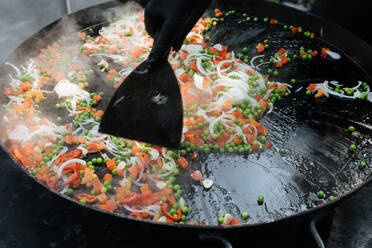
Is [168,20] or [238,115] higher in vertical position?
[168,20]

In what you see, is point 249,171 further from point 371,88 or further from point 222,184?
point 371,88

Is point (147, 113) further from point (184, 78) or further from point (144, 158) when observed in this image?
point (184, 78)

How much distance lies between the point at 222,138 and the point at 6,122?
1880 mm

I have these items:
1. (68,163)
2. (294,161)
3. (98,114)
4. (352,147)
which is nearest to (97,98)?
(98,114)

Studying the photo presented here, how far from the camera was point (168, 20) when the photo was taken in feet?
6.63

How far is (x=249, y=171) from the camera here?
2.56 meters

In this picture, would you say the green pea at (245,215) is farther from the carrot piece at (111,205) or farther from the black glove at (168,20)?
the black glove at (168,20)

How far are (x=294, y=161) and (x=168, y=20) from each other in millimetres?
1510

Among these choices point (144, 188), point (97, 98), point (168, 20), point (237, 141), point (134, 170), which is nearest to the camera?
point (168, 20)

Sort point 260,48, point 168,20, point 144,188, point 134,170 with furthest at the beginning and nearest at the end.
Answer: point 260,48, point 134,170, point 144,188, point 168,20

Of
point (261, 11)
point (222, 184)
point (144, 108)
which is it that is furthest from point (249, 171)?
point (261, 11)

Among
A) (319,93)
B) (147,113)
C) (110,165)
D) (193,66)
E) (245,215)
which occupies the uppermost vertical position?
(147,113)

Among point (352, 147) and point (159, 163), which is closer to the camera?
point (159, 163)

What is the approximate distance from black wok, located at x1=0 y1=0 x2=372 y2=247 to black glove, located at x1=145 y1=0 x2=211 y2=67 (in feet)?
3.19
